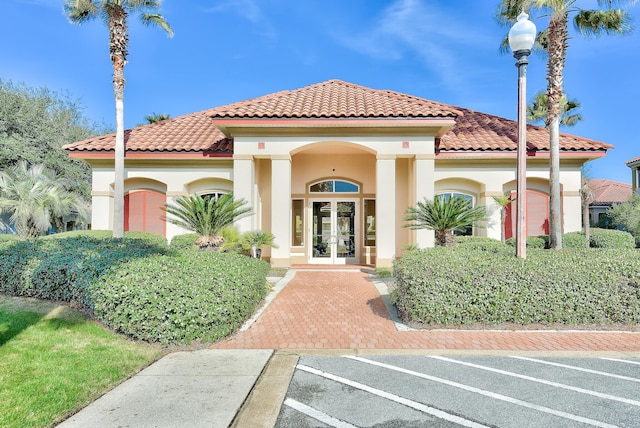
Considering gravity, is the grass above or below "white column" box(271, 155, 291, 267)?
below

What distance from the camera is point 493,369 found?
4684 millimetres

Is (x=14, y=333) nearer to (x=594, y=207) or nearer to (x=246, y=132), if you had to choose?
(x=246, y=132)

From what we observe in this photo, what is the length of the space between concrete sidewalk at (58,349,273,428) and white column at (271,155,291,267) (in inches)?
288

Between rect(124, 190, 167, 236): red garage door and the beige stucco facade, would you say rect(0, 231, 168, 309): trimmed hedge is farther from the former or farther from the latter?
rect(124, 190, 167, 236): red garage door

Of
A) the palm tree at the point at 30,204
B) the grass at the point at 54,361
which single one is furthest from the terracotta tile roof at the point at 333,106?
the grass at the point at 54,361

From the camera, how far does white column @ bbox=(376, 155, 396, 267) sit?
1226 centimetres

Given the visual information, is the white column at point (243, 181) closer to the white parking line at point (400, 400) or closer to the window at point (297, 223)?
the window at point (297, 223)

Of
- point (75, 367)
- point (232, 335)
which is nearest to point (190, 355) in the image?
point (232, 335)

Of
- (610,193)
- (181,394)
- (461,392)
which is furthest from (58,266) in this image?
(610,193)

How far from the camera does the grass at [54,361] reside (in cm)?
351

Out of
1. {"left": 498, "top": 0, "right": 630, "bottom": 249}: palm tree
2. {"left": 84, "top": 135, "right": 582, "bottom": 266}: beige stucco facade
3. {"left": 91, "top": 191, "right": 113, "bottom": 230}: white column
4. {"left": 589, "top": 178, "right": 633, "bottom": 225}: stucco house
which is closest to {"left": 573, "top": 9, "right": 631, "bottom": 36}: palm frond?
{"left": 498, "top": 0, "right": 630, "bottom": 249}: palm tree

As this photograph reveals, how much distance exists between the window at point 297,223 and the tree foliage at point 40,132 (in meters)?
15.7

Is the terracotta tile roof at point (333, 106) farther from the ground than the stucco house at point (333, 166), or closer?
farther from the ground

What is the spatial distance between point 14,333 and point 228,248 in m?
5.18
